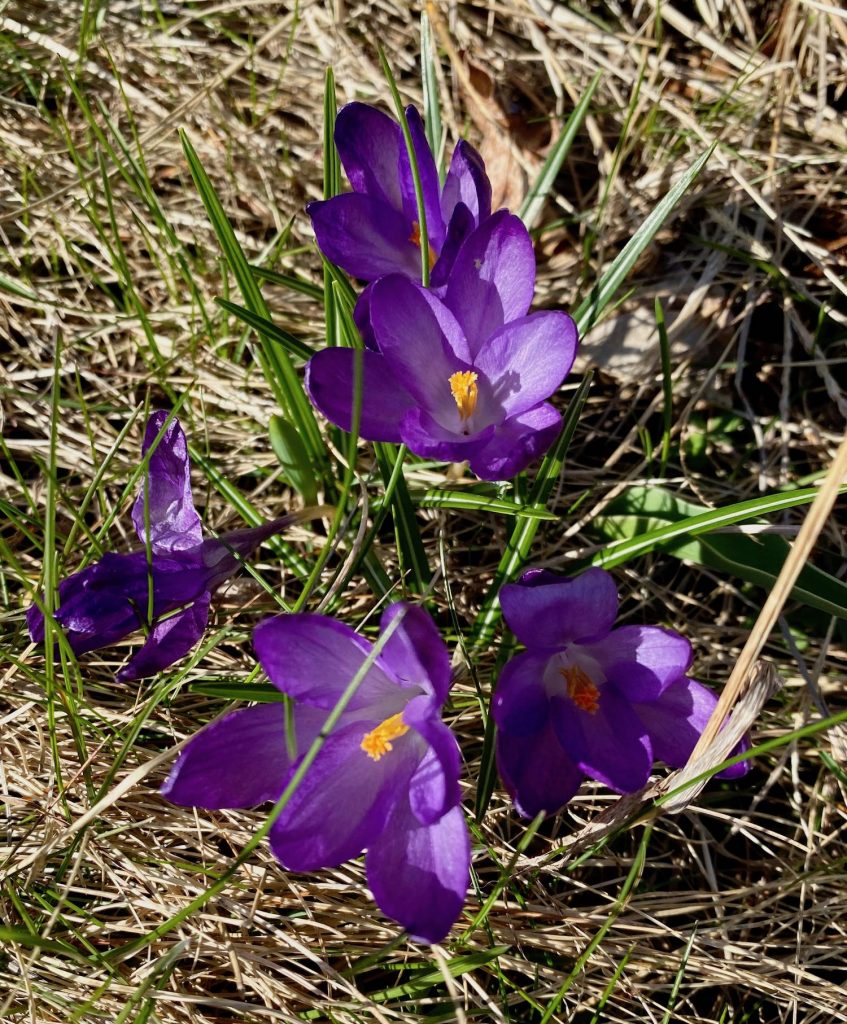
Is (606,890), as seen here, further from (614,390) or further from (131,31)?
(131,31)

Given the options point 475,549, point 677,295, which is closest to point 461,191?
point 475,549

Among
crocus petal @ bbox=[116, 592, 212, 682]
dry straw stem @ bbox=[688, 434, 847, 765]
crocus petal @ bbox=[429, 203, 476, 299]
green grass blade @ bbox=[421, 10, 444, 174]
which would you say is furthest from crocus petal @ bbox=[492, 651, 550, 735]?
green grass blade @ bbox=[421, 10, 444, 174]

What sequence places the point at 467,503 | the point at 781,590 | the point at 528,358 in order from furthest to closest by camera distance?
the point at 467,503 → the point at 528,358 → the point at 781,590

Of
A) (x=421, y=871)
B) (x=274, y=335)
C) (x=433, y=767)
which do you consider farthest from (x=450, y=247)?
(x=421, y=871)

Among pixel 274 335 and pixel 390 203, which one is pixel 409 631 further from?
pixel 390 203

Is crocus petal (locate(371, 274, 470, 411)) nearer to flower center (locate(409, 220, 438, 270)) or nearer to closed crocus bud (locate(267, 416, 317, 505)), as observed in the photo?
flower center (locate(409, 220, 438, 270))

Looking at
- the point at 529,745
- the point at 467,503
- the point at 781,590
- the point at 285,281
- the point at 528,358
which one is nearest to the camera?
the point at 781,590

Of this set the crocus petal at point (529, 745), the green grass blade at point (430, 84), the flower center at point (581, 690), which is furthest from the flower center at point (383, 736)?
the green grass blade at point (430, 84)
